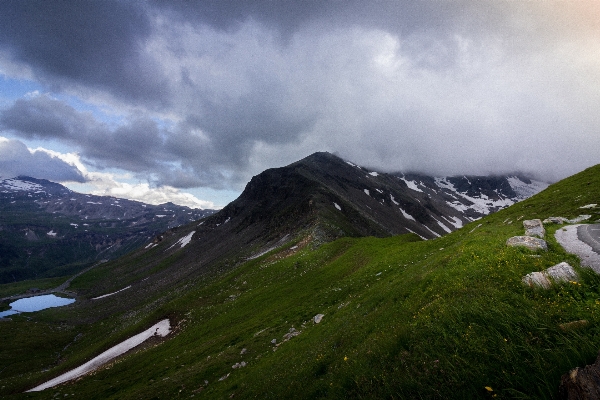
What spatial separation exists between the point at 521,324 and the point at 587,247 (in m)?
12.3

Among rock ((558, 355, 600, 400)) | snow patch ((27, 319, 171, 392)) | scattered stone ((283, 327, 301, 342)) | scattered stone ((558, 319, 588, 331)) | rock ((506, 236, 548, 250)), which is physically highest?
rock ((506, 236, 548, 250))

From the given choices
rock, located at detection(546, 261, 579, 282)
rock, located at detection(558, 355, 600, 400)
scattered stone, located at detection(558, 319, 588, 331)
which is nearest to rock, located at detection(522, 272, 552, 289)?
rock, located at detection(546, 261, 579, 282)

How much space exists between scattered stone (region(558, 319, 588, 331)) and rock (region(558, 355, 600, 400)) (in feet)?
9.01

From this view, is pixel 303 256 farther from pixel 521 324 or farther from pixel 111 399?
pixel 521 324

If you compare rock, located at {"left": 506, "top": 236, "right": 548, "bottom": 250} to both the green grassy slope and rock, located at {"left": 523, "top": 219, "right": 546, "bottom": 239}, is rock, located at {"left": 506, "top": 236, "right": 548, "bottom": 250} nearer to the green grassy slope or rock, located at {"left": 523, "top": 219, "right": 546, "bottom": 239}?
the green grassy slope

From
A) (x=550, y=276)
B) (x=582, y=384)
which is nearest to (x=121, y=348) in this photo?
(x=550, y=276)

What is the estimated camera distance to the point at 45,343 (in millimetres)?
93000

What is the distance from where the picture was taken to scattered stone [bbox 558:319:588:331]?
8.34 metres

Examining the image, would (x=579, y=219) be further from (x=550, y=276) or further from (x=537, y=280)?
(x=537, y=280)

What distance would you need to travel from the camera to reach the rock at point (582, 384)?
218 inches

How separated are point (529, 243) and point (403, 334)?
11510 millimetres

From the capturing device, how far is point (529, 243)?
17.6 m

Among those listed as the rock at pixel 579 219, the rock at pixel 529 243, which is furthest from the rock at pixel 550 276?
the rock at pixel 579 219

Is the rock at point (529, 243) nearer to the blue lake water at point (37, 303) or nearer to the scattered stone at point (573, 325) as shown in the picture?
the scattered stone at point (573, 325)
